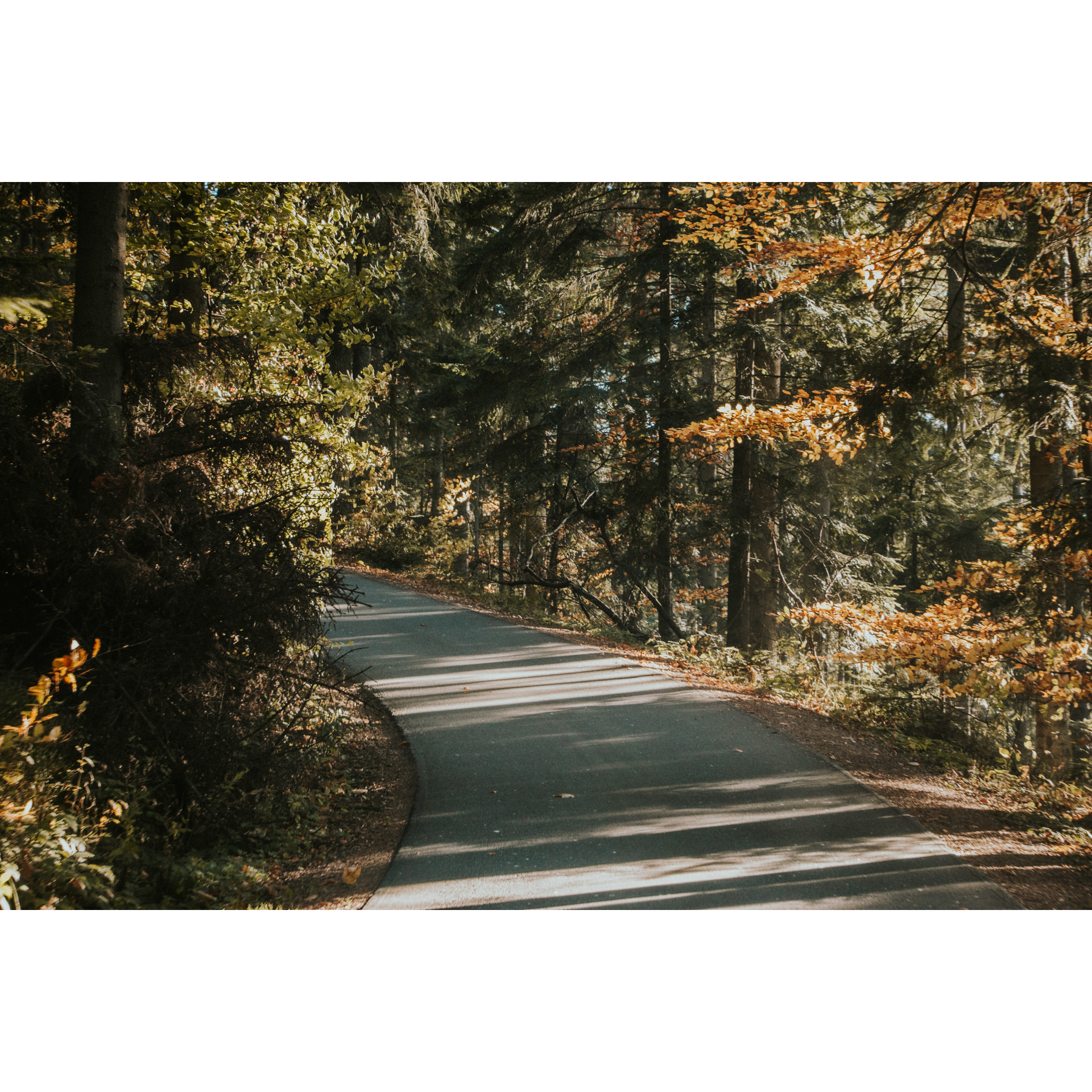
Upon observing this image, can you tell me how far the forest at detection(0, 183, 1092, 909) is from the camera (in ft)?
16.6

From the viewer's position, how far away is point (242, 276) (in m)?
7.98

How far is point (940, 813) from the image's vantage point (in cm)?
579

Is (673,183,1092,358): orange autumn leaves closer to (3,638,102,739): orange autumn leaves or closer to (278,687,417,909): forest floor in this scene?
(278,687,417,909): forest floor

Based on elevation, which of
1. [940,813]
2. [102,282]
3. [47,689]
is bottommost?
[940,813]

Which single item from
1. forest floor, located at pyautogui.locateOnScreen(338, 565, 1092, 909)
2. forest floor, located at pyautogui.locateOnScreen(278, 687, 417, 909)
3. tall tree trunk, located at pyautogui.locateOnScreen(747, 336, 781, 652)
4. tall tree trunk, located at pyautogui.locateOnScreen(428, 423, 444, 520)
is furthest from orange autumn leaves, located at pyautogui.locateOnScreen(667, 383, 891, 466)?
tall tree trunk, located at pyautogui.locateOnScreen(428, 423, 444, 520)

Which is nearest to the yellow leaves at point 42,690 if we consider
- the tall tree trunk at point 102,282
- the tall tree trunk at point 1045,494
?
the tall tree trunk at point 102,282

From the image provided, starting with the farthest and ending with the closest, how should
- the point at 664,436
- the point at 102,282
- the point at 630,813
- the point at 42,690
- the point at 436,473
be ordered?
the point at 436,473, the point at 664,436, the point at 102,282, the point at 630,813, the point at 42,690

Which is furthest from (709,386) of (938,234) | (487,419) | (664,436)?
(938,234)

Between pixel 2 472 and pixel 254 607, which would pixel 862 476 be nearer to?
pixel 254 607

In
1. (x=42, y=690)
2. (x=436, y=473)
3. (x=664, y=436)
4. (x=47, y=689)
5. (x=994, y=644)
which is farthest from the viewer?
(x=436, y=473)

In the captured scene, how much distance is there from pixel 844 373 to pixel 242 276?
8529 mm

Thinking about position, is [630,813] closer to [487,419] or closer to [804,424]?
[804,424]

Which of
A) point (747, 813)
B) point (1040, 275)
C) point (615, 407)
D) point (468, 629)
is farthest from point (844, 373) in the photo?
point (747, 813)

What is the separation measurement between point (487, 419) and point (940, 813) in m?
11.8
